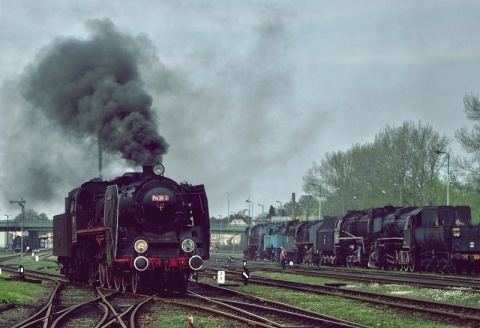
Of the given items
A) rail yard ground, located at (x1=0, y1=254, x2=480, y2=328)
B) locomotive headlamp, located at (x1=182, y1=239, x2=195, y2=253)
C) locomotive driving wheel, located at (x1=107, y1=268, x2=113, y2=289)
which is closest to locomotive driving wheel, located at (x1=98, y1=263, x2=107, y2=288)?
locomotive driving wheel, located at (x1=107, y1=268, x2=113, y2=289)

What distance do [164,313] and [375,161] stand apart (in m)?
62.6

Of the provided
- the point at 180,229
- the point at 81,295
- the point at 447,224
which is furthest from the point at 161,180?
the point at 447,224

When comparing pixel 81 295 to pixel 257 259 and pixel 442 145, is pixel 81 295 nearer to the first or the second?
pixel 257 259

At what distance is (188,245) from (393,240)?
81.6 ft

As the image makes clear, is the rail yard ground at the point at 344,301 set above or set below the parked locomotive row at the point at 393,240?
below

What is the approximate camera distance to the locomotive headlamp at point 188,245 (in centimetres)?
2425

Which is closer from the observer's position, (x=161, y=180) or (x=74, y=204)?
(x=161, y=180)

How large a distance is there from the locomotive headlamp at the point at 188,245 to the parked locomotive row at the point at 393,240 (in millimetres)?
19726

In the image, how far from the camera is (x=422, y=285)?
2794cm

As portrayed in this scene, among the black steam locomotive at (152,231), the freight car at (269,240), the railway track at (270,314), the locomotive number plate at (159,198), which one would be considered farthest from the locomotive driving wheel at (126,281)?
the freight car at (269,240)

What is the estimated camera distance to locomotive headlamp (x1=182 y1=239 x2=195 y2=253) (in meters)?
24.2

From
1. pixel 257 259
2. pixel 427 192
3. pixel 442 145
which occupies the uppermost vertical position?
pixel 442 145

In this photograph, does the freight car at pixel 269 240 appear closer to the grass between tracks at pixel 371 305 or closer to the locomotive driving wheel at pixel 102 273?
the grass between tracks at pixel 371 305

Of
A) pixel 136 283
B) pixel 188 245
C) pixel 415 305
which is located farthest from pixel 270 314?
pixel 136 283
